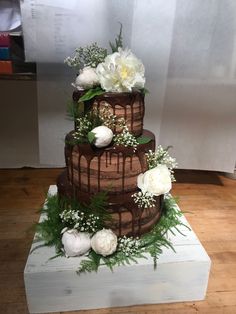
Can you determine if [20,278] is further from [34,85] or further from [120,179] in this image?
[34,85]

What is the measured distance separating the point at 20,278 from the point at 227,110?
1.18m

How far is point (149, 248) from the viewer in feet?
3.02

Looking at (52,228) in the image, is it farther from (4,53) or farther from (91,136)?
(4,53)

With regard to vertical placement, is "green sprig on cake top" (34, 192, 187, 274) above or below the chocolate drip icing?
below

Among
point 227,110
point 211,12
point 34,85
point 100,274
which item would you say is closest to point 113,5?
point 211,12

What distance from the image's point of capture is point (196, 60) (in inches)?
55.7

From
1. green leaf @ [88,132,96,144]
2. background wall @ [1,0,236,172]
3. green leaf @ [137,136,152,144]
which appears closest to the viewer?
green leaf @ [88,132,96,144]

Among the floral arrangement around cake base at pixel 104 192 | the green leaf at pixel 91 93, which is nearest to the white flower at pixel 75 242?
the floral arrangement around cake base at pixel 104 192

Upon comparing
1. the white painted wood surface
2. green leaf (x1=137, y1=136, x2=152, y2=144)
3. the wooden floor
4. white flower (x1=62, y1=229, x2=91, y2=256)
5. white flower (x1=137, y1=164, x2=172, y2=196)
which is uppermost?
green leaf (x1=137, y1=136, x2=152, y2=144)

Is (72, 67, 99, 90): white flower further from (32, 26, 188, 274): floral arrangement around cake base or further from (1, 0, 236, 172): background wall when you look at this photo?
(1, 0, 236, 172): background wall

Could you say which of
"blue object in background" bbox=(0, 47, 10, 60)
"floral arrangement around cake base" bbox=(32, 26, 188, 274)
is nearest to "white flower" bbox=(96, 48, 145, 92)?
"floral arrangement around cake base" bbox=(32, 26, 188, 274)

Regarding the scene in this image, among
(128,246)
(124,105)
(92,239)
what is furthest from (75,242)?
(124,105)

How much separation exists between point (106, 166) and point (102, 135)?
0.30 ft

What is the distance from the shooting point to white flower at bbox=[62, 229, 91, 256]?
85 cm
